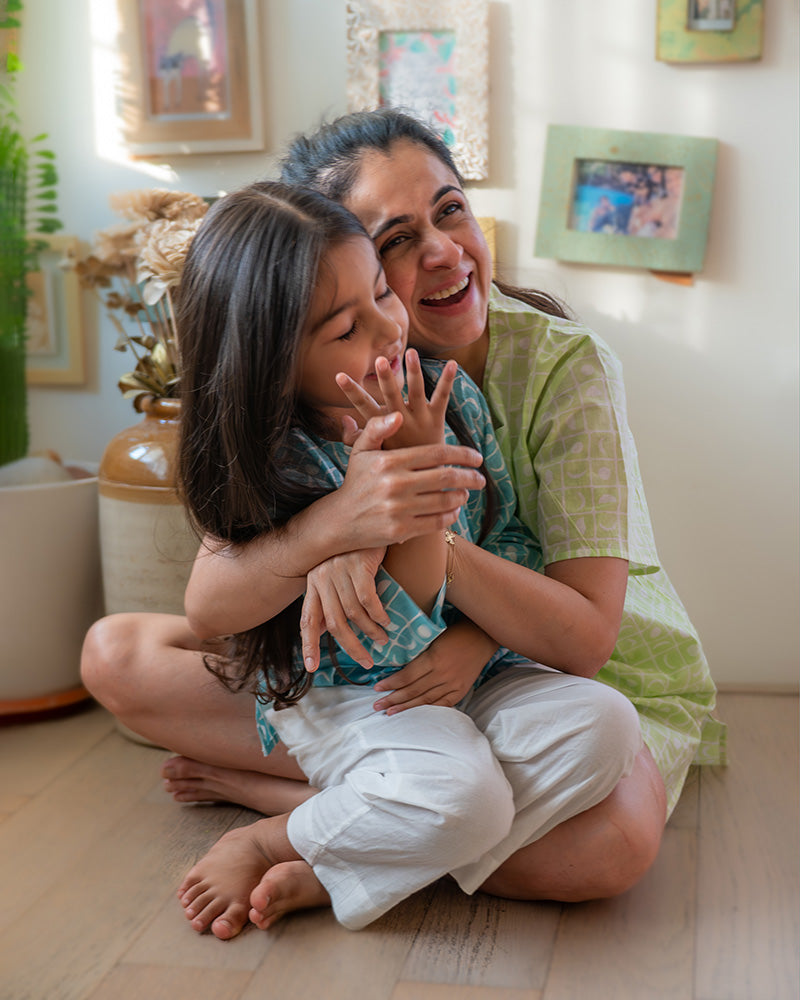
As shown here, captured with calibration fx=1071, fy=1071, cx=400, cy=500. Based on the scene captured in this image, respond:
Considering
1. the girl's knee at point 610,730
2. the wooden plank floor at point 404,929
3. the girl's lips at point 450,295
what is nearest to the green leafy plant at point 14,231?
the wooden plank floor at point 404,929

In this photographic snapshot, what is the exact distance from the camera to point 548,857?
3.98 feet

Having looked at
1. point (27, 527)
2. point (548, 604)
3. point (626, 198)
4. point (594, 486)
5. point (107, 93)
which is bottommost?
point (27, 527)

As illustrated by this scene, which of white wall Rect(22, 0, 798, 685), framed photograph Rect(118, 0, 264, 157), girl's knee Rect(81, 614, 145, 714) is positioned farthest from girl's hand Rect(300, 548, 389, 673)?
framed photograph Rect(118, 0, 264, 157)

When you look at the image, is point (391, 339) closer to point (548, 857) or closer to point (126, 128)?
point (548, 857)

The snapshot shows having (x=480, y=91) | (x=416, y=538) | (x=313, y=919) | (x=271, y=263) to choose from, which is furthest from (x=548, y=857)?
(x=480, y=91)

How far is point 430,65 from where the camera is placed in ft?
6.15

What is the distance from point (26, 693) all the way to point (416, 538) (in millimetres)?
1061

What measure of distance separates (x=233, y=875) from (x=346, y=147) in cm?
86

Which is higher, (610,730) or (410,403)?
(410,403)

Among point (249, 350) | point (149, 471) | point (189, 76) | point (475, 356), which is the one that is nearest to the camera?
point (249, 350)

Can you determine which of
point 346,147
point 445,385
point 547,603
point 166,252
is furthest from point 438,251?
point 166,252

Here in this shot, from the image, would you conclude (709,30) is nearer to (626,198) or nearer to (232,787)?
(626,198)

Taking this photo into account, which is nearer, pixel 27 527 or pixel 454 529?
pixel 454 529

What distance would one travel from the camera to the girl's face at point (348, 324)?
3.55 feet
